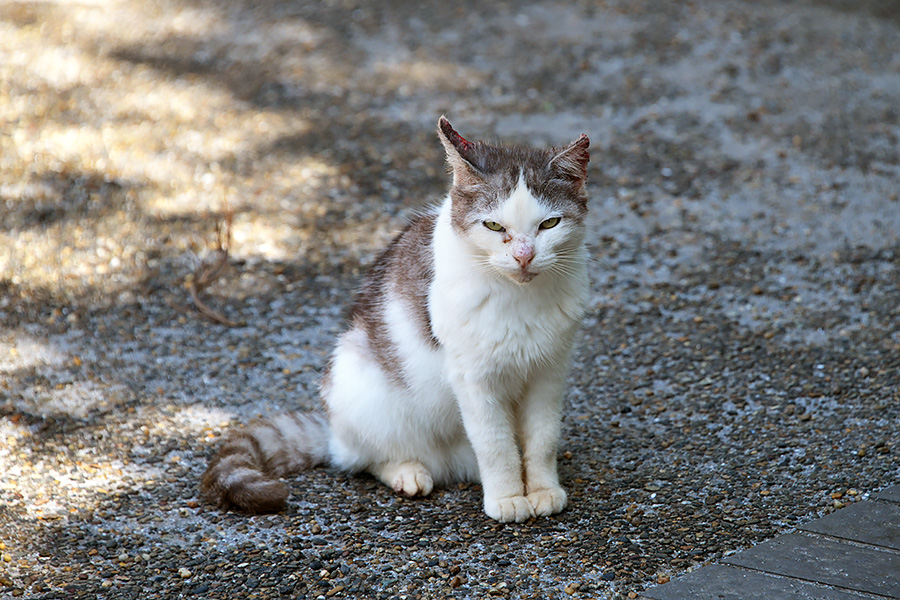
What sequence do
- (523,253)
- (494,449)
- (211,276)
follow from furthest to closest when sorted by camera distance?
1. (211,276)
2. (494,449)
3. (523,253)

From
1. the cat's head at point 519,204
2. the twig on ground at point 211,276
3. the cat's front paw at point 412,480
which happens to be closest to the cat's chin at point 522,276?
the cat's head at point 519,204

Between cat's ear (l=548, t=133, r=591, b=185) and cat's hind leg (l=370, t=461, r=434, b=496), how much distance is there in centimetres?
127

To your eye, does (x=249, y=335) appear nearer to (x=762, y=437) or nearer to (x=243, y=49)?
(x=762, y=437)

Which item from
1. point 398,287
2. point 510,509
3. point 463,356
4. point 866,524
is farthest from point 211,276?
point 866,524

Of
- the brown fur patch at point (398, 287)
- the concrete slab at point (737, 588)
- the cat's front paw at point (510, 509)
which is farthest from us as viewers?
the brown fur patch at point (398, 287)

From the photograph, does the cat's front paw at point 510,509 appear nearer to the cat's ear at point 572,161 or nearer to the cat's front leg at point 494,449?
the cat's front leg at point 494,449

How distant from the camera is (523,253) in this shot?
290cm

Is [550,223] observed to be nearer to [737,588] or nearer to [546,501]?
[546,501]

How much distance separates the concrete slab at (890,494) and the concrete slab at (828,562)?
1.08ft

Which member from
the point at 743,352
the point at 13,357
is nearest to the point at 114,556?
the point at 13,357

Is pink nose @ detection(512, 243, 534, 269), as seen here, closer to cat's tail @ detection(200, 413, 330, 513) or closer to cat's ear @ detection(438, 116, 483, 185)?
cat's ear @ detection(438, 116, 483, 185)

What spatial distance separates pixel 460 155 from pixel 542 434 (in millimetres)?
1037

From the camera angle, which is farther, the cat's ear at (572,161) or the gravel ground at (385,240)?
the gravel ground at (385,240)

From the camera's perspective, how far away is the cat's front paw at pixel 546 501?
3293 millimetres
